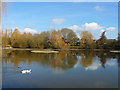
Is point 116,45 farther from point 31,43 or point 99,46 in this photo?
point 31,43

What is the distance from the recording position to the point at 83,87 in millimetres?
4613

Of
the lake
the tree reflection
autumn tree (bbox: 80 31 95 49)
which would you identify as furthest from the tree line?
the lake


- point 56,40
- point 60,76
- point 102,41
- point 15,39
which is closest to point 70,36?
point 56,40

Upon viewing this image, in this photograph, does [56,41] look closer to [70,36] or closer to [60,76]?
[70,36]

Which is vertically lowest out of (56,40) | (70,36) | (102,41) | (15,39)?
(102,41)

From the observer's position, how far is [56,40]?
29.1 metres

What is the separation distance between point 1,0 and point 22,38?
24805mm

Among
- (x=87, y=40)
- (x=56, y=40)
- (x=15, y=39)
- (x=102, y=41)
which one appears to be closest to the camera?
(x=56, y=40)

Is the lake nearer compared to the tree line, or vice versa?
the lake

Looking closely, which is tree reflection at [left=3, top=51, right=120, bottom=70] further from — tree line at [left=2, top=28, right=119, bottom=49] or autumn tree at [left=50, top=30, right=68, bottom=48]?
autumn tree at [left=50, top=30, right=68, bottom=48]

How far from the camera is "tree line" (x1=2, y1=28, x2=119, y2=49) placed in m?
29.2

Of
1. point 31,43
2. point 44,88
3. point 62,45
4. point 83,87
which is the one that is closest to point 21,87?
point 44,88

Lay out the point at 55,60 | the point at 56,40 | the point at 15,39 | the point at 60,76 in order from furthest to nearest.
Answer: the point at 15,39
the point at 56,40
the point at 55,60
the point at 60,76

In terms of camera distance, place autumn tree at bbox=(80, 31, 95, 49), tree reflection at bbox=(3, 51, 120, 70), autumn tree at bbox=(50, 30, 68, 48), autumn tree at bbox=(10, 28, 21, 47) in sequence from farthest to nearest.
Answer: autumn tree at bbox=(10, 28, 21, 47)
autumn tree at bbox=(80, 31, 95, 49)
autumn tree at bbox=(50, 30, 68, 48)
tree reflection at bbox=(3, 51, 120, 70)
